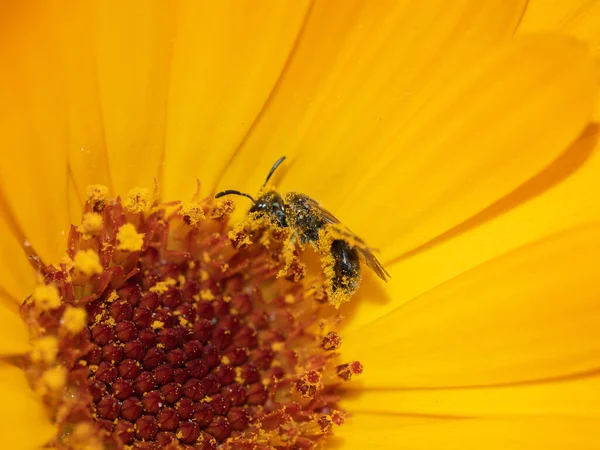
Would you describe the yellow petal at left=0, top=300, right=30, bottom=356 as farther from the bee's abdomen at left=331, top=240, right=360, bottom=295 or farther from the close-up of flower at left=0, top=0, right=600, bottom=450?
the bee's abdomen at left=331, top=240, right=360, bottom=295

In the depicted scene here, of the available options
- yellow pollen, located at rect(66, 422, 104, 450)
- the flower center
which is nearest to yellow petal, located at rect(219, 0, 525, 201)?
the flower center

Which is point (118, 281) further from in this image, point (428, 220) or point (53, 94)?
point (428, 220)

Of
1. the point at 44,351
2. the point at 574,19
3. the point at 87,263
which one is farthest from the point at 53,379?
the point at 574,19

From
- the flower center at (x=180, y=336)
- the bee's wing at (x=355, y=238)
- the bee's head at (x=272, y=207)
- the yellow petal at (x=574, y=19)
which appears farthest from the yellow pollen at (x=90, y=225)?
the yellow petal at (x=574, y=19)

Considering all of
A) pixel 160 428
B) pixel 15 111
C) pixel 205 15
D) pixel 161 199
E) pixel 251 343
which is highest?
pixel 205 15

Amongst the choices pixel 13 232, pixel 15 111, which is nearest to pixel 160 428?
pixel 13 232

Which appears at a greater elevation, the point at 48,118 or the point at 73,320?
the point at 48,118

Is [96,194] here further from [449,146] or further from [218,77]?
[449,146]

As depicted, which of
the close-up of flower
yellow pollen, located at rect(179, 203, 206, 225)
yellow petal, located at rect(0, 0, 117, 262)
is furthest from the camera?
yellow pollen, located at rect(179, 203, 206, 225)
